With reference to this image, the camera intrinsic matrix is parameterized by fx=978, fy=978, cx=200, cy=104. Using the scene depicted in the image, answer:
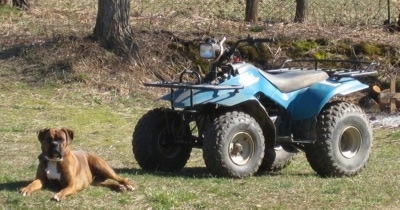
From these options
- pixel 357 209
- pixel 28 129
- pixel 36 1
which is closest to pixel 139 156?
pixel 357 209

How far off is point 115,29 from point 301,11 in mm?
6946

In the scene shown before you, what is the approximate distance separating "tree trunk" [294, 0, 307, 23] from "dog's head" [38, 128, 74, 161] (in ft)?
52.4

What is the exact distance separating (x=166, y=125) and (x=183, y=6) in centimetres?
1614

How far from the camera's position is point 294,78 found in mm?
11031

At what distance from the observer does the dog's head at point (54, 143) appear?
9.01 m

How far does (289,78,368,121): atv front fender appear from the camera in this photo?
1088 centimetres

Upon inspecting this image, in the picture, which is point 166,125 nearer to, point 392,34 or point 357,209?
A: point 357,209

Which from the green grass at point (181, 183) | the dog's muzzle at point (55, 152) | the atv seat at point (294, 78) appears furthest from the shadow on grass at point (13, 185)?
the atv seat at point (294, 78)

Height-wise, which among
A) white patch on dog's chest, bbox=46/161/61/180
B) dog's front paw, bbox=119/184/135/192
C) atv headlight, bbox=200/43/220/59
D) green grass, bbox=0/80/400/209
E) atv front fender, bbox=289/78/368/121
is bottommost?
green grass, bbox=0/80/400/209

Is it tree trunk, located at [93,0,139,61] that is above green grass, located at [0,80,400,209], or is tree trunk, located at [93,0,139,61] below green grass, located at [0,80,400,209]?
above

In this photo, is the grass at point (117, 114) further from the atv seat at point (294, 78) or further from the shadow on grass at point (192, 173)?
the atv seat at point (294, 78)

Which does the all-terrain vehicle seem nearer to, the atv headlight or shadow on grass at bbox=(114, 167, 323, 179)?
the atv headlight

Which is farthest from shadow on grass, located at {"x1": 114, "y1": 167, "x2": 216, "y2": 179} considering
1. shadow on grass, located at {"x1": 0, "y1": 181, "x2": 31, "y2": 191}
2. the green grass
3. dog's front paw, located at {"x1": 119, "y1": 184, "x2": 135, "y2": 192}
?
shadow on grass, located at {"x1": 0, "y1": 181, "x2": 31, "y2": 191}

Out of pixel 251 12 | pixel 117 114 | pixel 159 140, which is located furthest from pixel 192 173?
pixel 251 12
